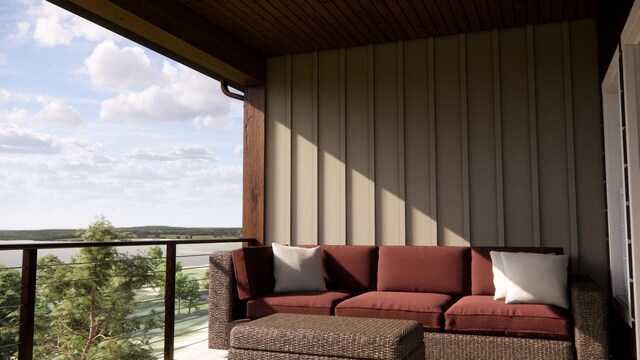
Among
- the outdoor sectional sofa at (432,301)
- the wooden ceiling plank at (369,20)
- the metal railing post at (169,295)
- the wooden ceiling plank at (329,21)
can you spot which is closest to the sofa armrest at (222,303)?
the outdoor sectional sofa at (432,301)

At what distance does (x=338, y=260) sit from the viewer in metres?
4.64

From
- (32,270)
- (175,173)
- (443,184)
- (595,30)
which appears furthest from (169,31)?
(175,173)

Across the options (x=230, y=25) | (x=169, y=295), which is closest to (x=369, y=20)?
(x=230, y=25)

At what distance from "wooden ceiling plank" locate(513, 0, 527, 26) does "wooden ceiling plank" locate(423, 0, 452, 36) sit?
1.77 ft

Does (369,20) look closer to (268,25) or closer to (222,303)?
(268,25)

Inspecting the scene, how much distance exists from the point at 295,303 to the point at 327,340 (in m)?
1.22

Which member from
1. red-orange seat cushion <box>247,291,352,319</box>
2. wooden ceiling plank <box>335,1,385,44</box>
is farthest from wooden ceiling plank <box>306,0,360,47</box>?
red-orange seat cushion <box>247,291,352,319</box>

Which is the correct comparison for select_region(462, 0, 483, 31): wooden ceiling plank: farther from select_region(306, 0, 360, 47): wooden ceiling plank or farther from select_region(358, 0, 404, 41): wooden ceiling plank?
select_region(306, 0, 360, 47): wooden ceiling plank

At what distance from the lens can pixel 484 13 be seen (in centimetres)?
437

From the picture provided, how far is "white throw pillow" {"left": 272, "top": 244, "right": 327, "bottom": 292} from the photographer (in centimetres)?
433

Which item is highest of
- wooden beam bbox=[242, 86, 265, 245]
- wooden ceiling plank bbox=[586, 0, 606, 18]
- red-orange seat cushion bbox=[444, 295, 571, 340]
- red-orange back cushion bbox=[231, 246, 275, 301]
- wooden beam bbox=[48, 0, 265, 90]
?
wooden ceiling plank bbox=[586, 0, 606, 18]

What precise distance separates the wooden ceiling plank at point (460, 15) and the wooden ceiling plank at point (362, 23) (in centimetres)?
66

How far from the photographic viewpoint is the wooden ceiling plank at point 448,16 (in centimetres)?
420

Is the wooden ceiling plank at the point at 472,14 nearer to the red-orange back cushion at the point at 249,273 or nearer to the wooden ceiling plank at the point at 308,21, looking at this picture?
the wooden ceiling plank at the point at 308,21
